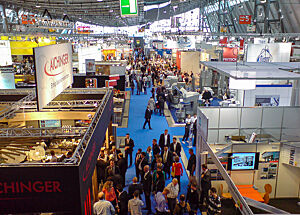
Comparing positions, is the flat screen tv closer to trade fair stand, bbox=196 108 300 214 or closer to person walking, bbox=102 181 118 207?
trade fair stand, bbox=196 108 300 214

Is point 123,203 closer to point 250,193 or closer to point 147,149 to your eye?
point 147,149

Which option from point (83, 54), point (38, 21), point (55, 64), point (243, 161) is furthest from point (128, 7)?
point (83, 54)

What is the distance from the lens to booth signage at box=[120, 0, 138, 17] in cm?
986

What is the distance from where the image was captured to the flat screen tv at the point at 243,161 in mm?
7316

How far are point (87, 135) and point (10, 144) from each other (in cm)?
237

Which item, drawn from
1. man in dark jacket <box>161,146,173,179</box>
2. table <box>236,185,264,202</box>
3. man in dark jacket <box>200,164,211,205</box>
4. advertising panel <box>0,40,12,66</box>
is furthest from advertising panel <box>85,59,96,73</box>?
table <box>236,185,264,202</box>

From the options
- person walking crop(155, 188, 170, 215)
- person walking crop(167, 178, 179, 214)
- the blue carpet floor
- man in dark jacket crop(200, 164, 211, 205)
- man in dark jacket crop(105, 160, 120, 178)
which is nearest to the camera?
person walking crop(155, 188, 170, 215)

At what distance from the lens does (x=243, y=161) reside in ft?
24.2

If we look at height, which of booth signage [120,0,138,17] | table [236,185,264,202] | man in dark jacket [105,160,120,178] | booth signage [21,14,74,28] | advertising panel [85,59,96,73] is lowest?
table [236,185,264,202]

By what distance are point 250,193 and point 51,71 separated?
5493mm

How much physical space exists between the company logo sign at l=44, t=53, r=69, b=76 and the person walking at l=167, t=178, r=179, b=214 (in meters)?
3.13

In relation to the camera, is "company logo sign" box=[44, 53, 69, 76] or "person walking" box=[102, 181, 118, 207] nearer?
"company logo sign" box=[44, 53, 69, 76]

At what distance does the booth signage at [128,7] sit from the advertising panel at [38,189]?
7.11 metres

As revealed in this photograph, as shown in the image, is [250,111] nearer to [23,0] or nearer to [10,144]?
[10,144]
